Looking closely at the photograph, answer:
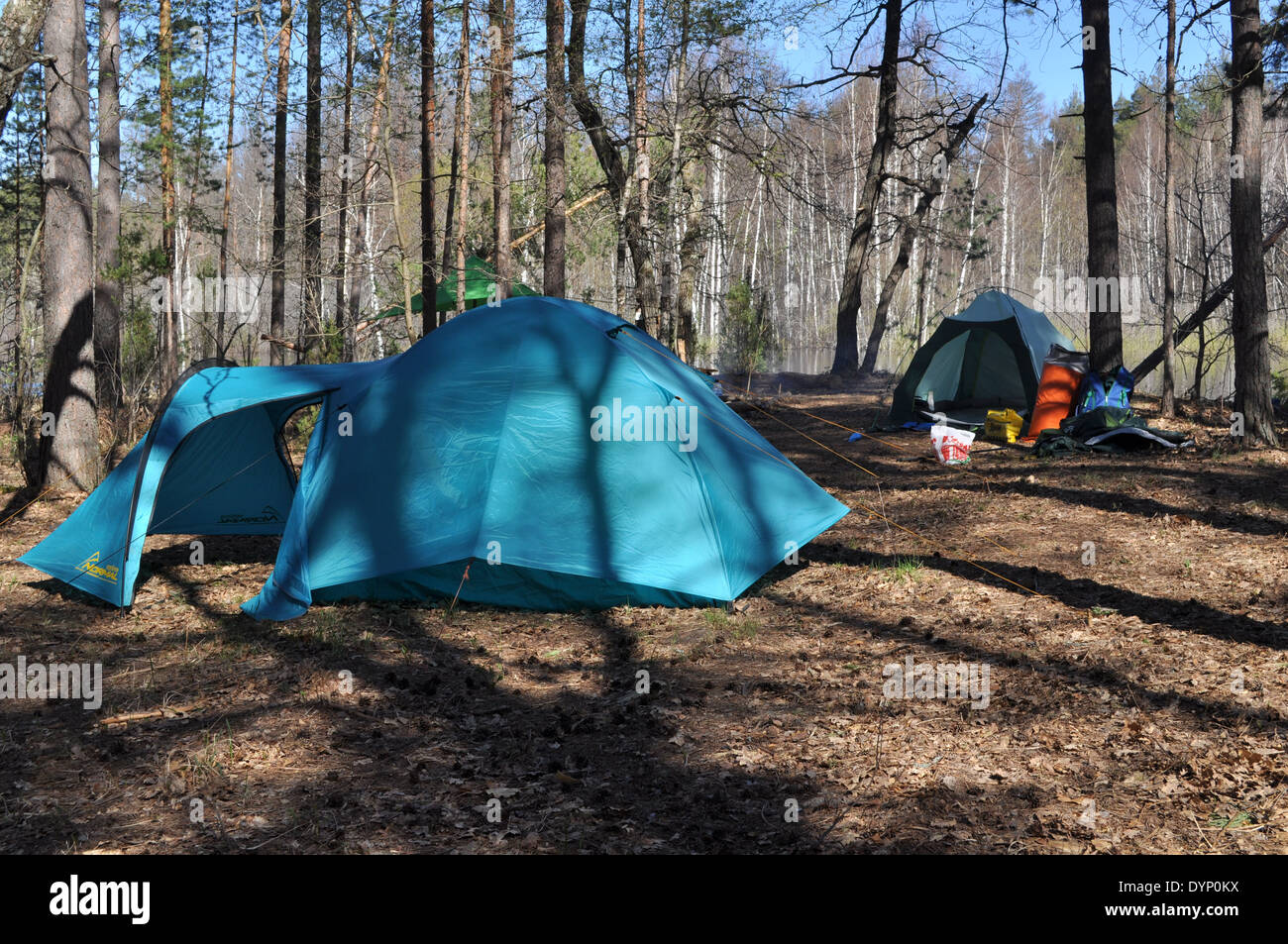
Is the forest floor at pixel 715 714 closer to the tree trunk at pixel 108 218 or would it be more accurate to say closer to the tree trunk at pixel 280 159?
the tree trunk at pixel 108 218

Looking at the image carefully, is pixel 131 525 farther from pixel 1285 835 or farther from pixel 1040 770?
pixel 1285 835

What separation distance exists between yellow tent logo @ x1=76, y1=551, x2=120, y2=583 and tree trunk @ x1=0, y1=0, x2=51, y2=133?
9.22ft

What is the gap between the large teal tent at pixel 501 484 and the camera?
645cm

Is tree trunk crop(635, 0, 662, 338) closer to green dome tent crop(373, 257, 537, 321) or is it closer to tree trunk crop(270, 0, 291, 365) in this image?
green dome tent crop(373, 257, 537, 321)

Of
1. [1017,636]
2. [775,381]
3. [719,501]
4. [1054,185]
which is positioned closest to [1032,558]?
[1017,636]

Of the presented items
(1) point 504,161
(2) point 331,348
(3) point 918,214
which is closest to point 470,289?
(1) point 504,161

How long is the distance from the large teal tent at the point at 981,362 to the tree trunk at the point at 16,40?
36.2ft

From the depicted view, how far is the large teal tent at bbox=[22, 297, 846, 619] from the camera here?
6.45 meters

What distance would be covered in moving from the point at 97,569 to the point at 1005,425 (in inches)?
396

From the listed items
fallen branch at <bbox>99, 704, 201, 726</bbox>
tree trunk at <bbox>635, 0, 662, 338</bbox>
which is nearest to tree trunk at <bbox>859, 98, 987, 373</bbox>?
tree trunk at <bbox>635, 0, 662, 338</bbox>

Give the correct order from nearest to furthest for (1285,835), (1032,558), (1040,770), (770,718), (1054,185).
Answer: (1285,835)
(1040,770)
(770,718)
(1032,558)
(1054,185)

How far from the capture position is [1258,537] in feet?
24.3

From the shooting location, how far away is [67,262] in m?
9.62
